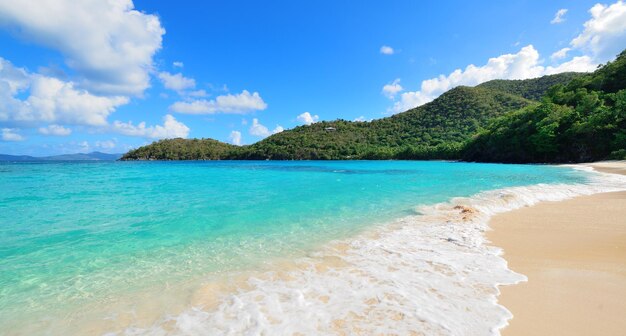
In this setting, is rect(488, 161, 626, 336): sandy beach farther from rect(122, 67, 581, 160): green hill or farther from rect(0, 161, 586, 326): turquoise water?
rect(122, 67, 581, 160): green hill

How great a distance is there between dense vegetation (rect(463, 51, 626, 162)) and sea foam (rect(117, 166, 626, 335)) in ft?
157

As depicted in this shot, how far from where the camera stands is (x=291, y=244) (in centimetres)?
738

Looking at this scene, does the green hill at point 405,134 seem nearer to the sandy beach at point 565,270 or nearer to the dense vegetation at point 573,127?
the dense vegetation at point 573,127

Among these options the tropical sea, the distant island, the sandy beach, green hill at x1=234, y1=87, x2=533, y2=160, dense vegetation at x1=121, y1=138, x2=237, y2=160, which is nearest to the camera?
the sandy beach

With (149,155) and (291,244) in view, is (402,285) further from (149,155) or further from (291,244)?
(149,155)

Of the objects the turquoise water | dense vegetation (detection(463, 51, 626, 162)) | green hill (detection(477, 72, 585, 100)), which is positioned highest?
green hill (detection(477, 72, 585, 100))

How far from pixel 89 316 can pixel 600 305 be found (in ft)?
22.8

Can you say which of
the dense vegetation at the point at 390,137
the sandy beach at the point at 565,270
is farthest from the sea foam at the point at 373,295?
the dense vegetation at the point at 390,137

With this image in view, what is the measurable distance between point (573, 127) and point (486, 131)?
2701 cm

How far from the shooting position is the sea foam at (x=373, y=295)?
3531 millimetres

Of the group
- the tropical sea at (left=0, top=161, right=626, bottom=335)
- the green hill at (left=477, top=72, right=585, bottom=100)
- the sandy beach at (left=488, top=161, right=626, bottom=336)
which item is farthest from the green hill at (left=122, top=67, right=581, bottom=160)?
the tropical sea at (left=0, top=161, right=626, bottom=335)

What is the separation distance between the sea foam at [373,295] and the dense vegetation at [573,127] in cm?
4787

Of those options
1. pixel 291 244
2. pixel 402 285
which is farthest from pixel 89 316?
pixel 402 285

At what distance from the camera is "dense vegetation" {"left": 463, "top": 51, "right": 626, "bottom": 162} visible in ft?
132
